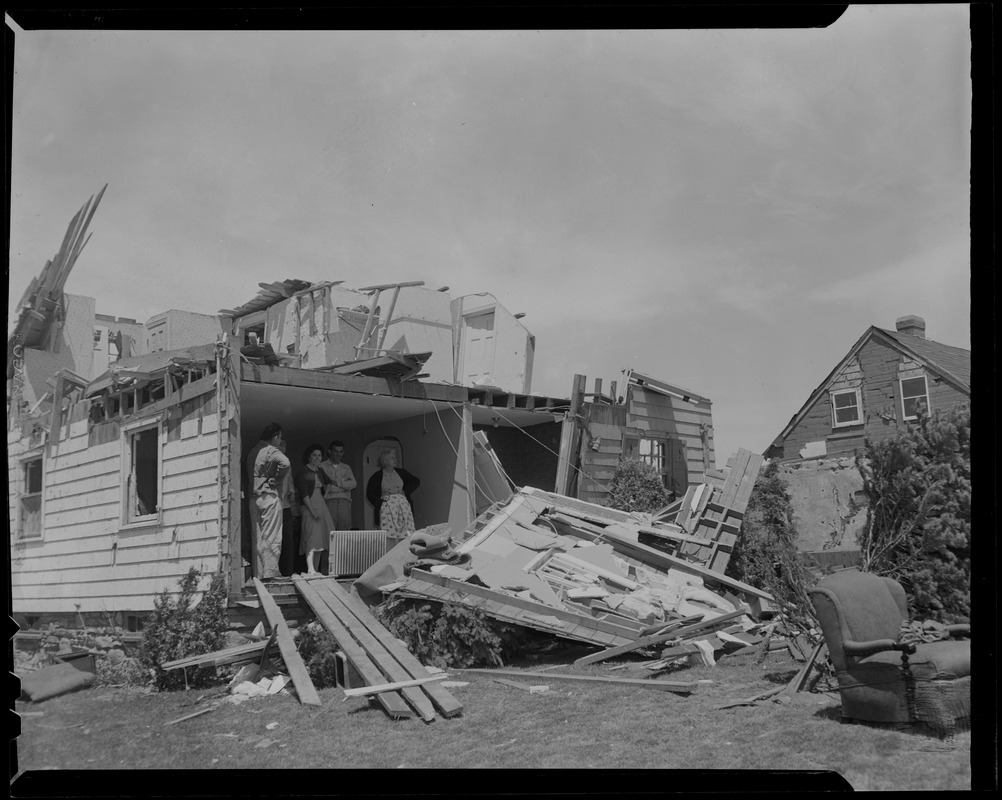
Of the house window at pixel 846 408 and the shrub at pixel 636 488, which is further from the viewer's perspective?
the house window at pixel 846 408

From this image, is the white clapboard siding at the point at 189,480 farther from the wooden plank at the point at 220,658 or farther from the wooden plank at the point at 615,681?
the wooden plank at the point at 615,681

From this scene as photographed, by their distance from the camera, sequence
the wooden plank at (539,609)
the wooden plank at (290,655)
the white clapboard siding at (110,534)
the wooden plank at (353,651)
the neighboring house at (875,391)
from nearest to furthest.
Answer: the wooden plank at (353,651) → the wooden plank at (290,655) → the wooden plank at (539,609) → the white clapboard siding at (110,534) → the neighboring house at (875,391)

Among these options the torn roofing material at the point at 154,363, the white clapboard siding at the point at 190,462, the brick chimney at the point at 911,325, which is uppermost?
the brick chimney at the point at 911,325

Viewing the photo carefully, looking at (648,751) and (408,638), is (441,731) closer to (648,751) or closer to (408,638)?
(648,751)

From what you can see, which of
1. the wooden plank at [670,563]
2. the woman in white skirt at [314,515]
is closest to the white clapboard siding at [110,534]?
the woman in white skirt at [314,515]

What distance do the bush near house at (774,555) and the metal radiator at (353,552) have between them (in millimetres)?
5230

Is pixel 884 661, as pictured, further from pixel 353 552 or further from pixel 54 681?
pixel 54 681

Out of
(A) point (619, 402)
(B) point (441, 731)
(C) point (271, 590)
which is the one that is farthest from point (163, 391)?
(A) point (619, 402)

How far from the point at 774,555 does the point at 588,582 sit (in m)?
3.68

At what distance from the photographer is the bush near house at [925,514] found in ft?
30.3

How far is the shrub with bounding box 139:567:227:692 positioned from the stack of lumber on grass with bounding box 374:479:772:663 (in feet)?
6.51

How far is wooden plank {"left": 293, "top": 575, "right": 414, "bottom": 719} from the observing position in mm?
7413

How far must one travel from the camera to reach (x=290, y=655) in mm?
8883

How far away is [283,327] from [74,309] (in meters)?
4.41
